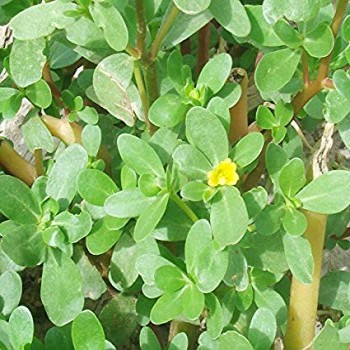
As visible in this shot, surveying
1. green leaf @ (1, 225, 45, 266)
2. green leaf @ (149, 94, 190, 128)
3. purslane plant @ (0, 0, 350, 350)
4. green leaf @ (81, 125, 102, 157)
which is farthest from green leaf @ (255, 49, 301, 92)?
green leaf @ (1, 225, 45, 266)

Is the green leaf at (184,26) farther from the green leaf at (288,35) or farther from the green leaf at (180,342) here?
the green leaf at (180,342)

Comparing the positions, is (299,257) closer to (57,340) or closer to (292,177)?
(292,177)

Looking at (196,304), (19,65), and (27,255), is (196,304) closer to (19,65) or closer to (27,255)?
(27,255)

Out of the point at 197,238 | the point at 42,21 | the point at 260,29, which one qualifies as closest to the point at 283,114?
the point at 260,29

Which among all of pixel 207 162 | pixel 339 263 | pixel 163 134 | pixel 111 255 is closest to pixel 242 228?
pixel 207 162

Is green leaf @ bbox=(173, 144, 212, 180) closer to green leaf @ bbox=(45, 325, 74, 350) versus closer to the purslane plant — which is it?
the purslane plant
